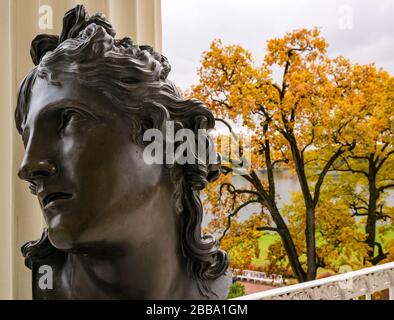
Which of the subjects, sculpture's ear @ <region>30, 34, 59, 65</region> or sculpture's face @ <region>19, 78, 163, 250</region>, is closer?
sculpture's face @ <region>19, 78, 163, 250</region>

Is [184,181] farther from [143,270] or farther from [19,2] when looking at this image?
[19,2]

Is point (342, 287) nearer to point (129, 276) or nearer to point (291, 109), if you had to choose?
point (291, 109)

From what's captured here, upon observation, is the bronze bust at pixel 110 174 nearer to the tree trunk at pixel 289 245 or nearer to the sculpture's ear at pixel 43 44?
the sculpture's ear at pixel 43 44

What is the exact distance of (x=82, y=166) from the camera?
66cm

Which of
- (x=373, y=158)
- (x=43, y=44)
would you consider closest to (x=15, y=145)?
(x=43, y=44)

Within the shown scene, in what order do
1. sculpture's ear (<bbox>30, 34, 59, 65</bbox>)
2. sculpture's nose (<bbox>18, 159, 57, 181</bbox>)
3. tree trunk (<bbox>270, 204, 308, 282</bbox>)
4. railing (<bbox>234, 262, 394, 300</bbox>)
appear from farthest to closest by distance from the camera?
tree trunk (<bbox>270, 204, 308, 282</bbox>) → railing (<bbox>234, 262, 394, 300</bbox>) → sculpture's ear (<bbox>30, 34, 59, 65</bbox>) → sculpture's nose (<bbox>18, 159, 57, 181</bbox>)

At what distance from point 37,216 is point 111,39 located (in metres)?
0.67

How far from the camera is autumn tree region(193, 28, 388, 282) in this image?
7.82 ft

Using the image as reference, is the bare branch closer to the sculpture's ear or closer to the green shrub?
the green shrub

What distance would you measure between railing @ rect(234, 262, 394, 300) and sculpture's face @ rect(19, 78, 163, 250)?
107 cm

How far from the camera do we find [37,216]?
48.1 inches

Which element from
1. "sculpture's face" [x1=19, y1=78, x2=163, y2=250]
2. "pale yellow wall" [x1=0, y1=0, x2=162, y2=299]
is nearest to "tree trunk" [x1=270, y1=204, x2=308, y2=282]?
"pale yellow wall" [x1=0, y1=0, x2=162, y2=299]

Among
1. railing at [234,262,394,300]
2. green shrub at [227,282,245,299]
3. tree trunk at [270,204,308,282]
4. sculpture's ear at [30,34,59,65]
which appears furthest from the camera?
tree trunk at [270,204,308,282]

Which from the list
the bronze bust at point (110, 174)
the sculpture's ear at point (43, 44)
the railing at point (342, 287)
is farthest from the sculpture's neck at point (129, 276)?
the railing at point (342, 287)
